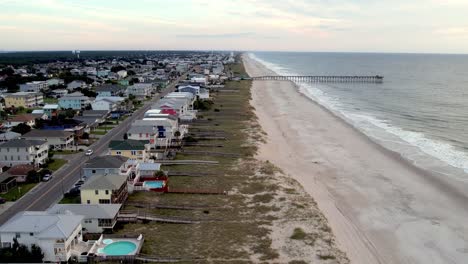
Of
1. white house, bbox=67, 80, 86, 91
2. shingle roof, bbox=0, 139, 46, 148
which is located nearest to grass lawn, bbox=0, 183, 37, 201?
shingle roof, bbox=0, 139, 46, 148

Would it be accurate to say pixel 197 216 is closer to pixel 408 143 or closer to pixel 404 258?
pixel 404 258

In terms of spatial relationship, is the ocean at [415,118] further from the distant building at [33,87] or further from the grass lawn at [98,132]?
the distant building at [33,87]

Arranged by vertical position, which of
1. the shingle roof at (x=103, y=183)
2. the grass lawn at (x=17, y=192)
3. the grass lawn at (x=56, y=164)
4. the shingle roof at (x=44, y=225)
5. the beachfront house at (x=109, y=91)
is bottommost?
the grass lawn at (x=17, y=192)

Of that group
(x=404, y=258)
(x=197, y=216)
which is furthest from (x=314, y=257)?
(x=197, y=216)

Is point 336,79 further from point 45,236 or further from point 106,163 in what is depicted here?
point 45,236

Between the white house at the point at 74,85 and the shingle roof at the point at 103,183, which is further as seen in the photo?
the white house at the point at 74,85

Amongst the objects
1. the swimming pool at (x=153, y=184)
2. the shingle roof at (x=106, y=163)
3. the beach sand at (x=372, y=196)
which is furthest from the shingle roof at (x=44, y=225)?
the beach sand at (x=372, y=196)
